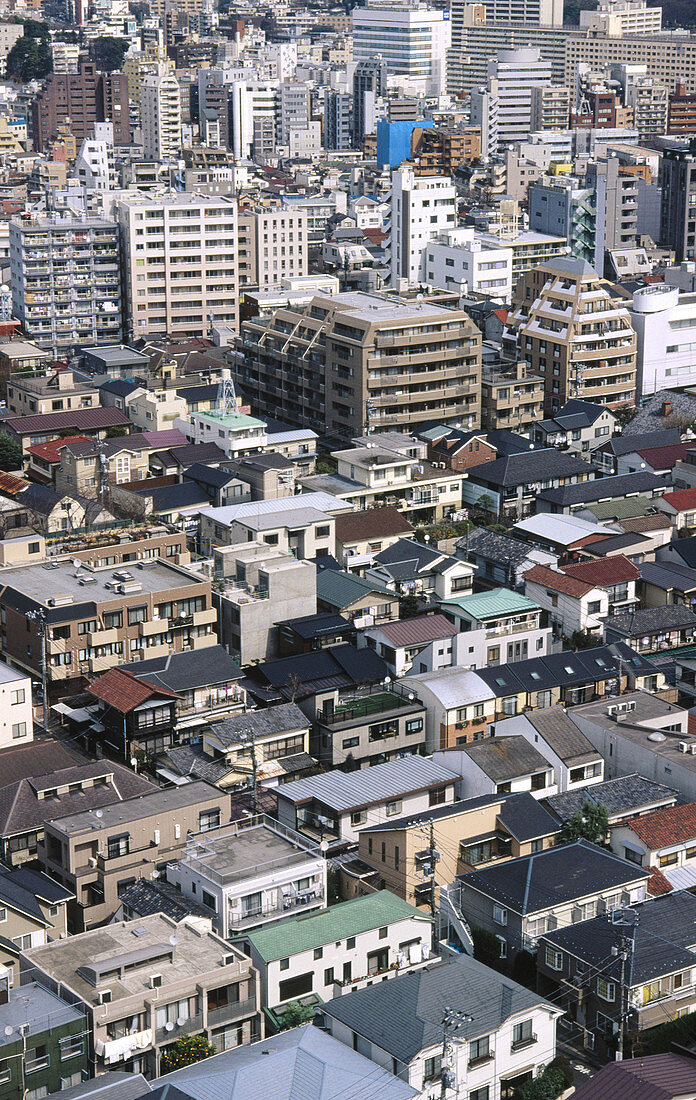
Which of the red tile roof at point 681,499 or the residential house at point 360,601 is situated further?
the red tile roof at point 681,499

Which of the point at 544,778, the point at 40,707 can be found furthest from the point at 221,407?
the point at 544,778

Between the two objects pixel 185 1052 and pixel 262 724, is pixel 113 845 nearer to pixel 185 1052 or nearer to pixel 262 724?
pixel 262 724

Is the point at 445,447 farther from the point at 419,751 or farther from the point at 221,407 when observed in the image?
the point at 419,751

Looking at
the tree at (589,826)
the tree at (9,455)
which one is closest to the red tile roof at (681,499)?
the tree at (589,826)

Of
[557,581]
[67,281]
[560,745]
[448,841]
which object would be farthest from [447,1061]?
[67,281]

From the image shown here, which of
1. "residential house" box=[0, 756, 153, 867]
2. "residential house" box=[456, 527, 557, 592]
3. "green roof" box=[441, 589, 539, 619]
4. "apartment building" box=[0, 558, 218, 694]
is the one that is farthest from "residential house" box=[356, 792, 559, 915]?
"residential house" box=[456, 527, 557, 592]

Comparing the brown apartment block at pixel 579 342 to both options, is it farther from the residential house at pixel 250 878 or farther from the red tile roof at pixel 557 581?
the residential house at pixel 250 878
